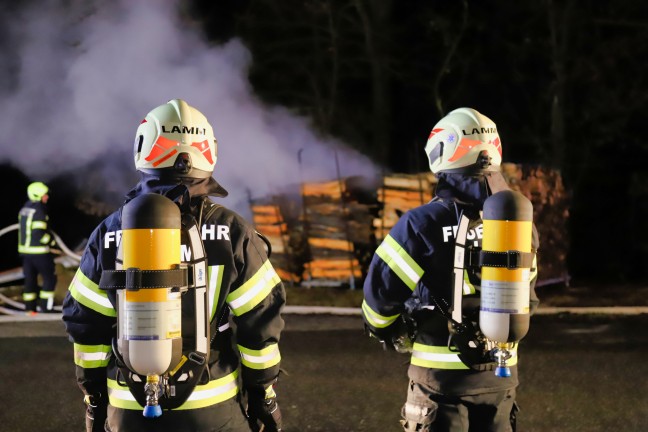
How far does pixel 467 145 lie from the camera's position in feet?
11.1

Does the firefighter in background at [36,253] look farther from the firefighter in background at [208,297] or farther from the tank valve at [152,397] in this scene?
the tank valve at [152,397]

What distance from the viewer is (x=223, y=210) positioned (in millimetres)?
2832

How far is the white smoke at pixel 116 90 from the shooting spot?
1220 cm

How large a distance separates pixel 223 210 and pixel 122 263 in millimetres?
446

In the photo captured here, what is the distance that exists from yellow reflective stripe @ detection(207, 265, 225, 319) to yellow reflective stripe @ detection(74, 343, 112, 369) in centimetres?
46

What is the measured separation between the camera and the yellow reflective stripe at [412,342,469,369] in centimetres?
327

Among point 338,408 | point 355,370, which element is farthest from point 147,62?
point 338,408

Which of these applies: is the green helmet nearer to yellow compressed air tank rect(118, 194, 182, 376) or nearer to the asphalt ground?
the asphalt ground

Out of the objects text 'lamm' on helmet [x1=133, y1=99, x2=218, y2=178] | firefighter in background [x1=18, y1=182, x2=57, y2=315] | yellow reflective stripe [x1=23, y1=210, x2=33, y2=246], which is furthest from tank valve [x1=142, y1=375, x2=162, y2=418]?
yellow reflective stripe [x1=23, y1=210, x2=33, y2=246]

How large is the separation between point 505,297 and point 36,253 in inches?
362

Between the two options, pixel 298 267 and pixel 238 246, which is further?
pixel 298 267

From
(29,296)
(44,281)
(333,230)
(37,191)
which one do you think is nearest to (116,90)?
(37,191)

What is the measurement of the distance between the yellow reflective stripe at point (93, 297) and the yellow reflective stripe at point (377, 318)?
1215 mm

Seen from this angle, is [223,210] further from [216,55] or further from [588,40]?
[588,40]
